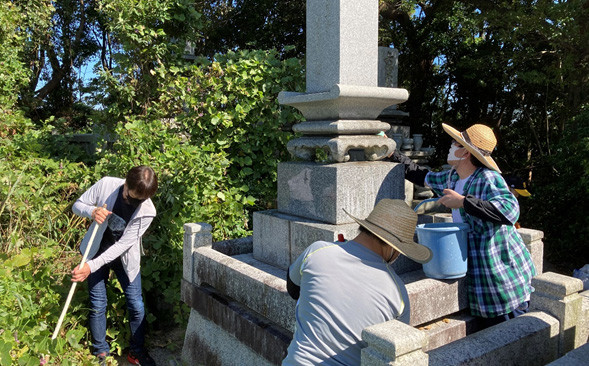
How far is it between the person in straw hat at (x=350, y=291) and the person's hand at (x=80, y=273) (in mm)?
2199

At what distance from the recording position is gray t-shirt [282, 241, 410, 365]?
1.93 metres

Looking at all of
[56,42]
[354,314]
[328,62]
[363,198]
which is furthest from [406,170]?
[56,42]

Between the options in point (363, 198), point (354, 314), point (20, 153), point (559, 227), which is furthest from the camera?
point (559, 227)

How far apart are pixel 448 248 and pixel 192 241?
80.2 inches

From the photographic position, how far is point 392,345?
5.70 ft

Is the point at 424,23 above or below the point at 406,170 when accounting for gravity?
above

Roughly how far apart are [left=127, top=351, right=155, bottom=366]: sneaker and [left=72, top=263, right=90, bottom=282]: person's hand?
0.90 m

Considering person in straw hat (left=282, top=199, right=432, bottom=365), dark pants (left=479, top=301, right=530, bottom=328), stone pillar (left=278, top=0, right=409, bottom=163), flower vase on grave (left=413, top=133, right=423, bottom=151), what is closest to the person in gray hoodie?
stone pillar (left=278, top=0, right=409, bottom=163)

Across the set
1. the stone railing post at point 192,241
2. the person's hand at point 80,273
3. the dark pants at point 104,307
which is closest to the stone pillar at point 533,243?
the stone railing post at point 192,241

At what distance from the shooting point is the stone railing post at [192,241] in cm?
389

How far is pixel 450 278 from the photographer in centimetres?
292

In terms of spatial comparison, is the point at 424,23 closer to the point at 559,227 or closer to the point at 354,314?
the point at 559,227

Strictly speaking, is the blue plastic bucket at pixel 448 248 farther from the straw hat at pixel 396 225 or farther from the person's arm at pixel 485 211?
the straw hat at pixel 396 225

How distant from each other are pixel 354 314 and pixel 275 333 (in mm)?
1112
